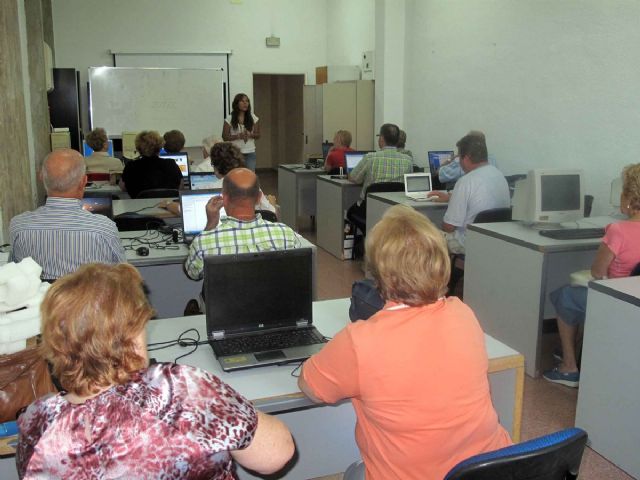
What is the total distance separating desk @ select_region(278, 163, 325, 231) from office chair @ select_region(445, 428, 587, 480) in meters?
6.05

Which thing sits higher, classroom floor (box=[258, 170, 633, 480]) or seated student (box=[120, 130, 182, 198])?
seated student (box=[120, 130, 182, 198])

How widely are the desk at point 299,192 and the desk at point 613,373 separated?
4774 mm

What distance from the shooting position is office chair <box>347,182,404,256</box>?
5.76m

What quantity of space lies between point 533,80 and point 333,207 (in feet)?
7.47

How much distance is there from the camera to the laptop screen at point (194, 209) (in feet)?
12.3

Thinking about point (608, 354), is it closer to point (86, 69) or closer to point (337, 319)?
point (337, 319)

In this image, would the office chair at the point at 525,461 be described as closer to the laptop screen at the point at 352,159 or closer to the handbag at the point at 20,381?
the handbag at the point at 20,381

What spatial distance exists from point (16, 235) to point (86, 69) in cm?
795

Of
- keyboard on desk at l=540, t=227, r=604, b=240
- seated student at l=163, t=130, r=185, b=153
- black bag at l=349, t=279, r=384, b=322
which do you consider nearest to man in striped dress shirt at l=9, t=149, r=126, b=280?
black bag at l=349, t=279, r=384, b=322

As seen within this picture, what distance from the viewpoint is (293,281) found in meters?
2.09

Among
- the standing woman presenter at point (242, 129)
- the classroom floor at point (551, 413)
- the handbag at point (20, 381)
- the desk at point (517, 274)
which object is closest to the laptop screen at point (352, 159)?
the standing woman presenter at point (242, 129)

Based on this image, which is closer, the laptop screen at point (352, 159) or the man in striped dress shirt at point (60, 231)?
the man in striped dress shirt at point (60, 231)

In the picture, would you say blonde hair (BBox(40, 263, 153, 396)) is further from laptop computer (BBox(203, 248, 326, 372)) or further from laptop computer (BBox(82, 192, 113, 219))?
laptop computer (BBox(82, 192, 113, 219))

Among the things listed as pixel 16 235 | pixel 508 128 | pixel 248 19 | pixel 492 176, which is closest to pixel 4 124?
pixel 16 235
